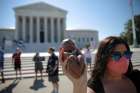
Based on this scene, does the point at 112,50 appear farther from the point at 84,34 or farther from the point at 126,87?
the point at 84,34

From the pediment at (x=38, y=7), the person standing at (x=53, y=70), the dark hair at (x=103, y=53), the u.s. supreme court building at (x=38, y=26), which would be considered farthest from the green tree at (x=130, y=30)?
the dark hair at (x=103, y=53)

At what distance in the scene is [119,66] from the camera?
1.47 meters

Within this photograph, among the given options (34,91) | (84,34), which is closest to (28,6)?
(84,34)

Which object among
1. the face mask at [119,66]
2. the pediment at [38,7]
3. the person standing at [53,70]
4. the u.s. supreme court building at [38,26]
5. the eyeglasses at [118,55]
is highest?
the pediment at [38,7]

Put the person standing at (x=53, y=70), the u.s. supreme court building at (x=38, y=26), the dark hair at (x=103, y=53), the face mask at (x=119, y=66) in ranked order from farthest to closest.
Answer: the u.s. supreme court building at (x=38, y=26)
the person standing at (x=53, y=70)
the dark hair at (x=103, y=53)
the face mask at (x=119, y=66)

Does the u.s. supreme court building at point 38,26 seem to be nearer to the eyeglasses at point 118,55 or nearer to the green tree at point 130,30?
the green tree at point 130,30

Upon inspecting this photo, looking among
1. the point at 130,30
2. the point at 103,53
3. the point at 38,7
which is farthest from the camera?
the point at 38,7

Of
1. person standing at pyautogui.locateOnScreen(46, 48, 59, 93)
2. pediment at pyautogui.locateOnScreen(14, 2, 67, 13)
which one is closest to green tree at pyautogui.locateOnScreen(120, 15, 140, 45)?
pediment at pyautogui.locateOnScreen(14, 2, 67, 13)

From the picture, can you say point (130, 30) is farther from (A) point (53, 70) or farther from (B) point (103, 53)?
(B) point (103, 53)

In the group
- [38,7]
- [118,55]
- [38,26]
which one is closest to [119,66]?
[118,55]

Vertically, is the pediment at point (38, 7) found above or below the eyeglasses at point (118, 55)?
above

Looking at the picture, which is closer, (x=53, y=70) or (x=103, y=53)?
(x=103, y=53)

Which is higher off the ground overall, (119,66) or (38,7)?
(38,7)

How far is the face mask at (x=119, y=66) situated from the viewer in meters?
1.46
